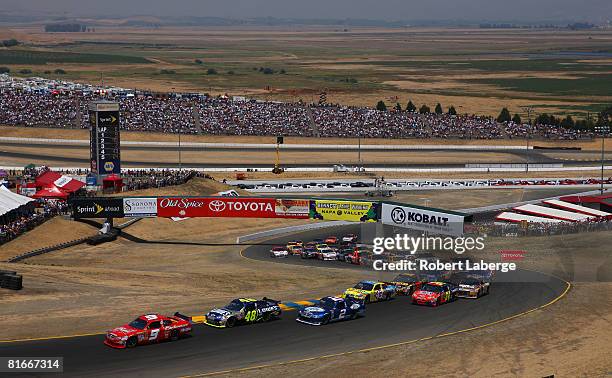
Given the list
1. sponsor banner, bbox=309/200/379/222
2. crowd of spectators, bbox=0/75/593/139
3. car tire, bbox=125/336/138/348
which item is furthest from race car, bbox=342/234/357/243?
crowd of spectators, bbox=0/75/593/139

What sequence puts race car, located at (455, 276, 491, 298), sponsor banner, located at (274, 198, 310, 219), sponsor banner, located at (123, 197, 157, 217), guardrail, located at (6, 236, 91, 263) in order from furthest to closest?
sponsor banner, located at (274, 198, 310, 219)
sponsor banner, located at (123, 197, 157, 217)
guardrail, located at (6, 236, 91, 263)
race car, located at (455, 276, 491, 298)

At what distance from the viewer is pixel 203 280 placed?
5091cm

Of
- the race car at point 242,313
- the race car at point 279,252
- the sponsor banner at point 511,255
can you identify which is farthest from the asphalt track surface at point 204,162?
the race car at point 242,313

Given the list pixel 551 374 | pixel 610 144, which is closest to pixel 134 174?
pixel 551 374

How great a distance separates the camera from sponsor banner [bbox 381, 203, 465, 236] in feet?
192

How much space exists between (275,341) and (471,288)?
13.4m

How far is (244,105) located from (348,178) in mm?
49780

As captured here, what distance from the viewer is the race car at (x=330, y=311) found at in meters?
40.5

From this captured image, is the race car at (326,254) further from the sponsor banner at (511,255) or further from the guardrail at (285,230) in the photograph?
the sponsor banner at (511,255)

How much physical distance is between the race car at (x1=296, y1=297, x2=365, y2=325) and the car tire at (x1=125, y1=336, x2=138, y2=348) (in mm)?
7985

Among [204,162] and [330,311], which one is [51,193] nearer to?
[204,162]

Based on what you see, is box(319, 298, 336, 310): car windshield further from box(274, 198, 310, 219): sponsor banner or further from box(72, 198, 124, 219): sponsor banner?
box(72, 198, 124, 219): sponsor banner

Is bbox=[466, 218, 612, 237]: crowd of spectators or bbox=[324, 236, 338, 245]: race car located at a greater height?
bbox=[466, 218, 612, 237]: crowd of spectators

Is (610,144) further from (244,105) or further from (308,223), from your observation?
(308,223)
